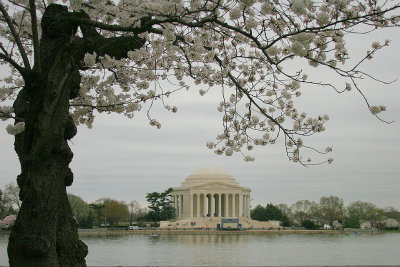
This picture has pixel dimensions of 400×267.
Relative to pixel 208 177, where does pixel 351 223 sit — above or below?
below

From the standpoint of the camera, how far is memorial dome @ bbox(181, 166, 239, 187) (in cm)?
10050

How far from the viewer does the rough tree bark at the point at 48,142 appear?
5727 millimetres

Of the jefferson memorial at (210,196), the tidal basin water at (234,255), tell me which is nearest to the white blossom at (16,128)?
the tidal basin water at (234,255)

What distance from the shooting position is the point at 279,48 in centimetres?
617

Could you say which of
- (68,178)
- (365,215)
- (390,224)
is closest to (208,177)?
(365,215)

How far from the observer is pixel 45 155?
5828 millimetres

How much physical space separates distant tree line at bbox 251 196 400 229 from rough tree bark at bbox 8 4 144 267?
82324mm

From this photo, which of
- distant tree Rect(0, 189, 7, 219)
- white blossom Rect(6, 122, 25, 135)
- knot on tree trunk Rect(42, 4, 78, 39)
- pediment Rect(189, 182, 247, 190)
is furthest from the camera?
pediment Rect(189, 182, 247, 190)

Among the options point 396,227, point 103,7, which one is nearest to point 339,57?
point 103,7

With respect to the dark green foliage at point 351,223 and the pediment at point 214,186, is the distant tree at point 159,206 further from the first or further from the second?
the dark green foliage at point 351,223

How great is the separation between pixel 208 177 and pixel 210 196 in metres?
3.79

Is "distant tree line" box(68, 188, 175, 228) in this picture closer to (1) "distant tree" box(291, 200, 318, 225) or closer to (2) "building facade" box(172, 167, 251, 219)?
(2) "building facade" box(172, 167, 251, 219)

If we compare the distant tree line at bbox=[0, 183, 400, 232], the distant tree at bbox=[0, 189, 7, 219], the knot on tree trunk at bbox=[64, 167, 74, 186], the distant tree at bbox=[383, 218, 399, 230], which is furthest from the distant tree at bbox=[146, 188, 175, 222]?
the knot on tree trunk at bbox=[64, 167, 74, 186]

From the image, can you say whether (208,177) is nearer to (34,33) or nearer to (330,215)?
(330,215)
